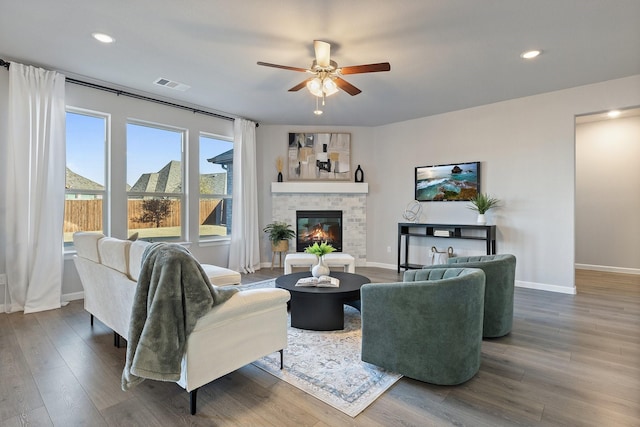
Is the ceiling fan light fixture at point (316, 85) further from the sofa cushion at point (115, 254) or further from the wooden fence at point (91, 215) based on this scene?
the wooden fence at point (91, 215)

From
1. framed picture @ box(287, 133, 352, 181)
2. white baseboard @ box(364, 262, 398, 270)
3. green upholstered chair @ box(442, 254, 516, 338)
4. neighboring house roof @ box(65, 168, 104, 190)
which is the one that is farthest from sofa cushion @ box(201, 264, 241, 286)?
white baseboard @ box(364, 262, 398, 270)

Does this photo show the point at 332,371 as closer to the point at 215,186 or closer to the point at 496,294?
the point at 496,294

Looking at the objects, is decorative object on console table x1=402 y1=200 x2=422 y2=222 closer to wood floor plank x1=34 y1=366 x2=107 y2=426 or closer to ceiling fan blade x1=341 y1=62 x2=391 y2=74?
ceiling fan blade x1=341 y1=62 x2=391 y2=74

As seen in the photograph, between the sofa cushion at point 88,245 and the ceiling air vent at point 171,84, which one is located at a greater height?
the ceiling air vent at point 171,84

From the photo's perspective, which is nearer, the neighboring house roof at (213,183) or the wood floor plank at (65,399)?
the wood floor plank at (65,399)

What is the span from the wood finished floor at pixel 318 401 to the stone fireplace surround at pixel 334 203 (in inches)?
143

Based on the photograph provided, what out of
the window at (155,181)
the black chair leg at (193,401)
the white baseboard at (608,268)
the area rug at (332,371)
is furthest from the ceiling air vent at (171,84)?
the white baseboard at (608,268)

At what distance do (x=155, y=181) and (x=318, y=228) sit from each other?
3.06 m

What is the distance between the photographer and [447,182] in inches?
219

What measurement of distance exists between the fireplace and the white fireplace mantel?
45 centimetres

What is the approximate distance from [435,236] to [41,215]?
5.64 metres

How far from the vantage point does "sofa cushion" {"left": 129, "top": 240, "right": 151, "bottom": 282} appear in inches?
84.7

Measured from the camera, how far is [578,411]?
186cm

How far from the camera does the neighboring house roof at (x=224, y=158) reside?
226 inches
